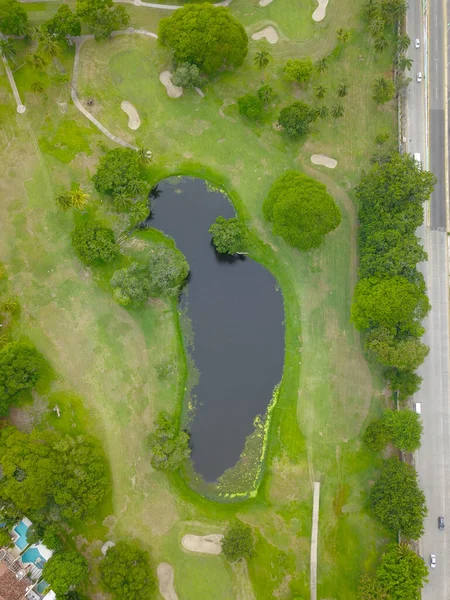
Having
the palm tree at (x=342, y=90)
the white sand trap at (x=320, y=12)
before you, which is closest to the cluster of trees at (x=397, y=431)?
the palm tree at (x=342, y=90)

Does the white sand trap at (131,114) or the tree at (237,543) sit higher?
the white sand trap at (131,114)

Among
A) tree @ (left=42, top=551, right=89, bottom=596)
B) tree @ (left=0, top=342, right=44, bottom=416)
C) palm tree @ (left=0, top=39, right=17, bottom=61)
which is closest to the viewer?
tree @ (left=42, top=551, right=89, bottom=596)

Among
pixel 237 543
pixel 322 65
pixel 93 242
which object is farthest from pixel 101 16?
pixel 237 543

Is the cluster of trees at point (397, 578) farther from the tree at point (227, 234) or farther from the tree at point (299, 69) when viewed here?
the tree at point (299, 69)

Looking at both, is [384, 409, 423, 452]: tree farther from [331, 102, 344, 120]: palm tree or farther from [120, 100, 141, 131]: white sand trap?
[120, 100, 141, 131]: white sand trap

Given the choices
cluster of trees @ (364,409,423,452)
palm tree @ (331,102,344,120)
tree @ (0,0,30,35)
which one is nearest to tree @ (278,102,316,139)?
palm tree @ (331,102,344,120)

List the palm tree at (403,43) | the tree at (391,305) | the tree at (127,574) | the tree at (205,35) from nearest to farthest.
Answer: the tree at (127,574) < the tree at (391,305) < the tree at (205,35) < the palm tree at (403,43)

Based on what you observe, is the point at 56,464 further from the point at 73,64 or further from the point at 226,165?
the point at 73,64
